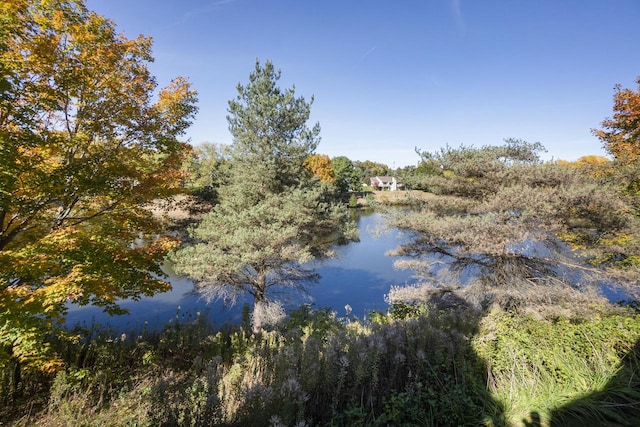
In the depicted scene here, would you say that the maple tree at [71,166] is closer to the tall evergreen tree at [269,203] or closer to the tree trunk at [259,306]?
the tall evergreen tree at [269,203]

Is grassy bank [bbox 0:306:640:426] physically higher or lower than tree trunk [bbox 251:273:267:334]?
higher

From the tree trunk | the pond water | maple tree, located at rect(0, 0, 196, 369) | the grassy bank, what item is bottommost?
the pond water

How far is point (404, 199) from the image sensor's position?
10.8 m

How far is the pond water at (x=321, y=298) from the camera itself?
1455 cm

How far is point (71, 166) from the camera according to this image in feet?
20.0

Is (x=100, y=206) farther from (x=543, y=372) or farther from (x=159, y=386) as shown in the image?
(x=543, y=372)

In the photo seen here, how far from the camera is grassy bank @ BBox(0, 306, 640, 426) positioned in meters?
3.23

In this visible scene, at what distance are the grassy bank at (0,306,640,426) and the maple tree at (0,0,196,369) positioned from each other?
5.04ft

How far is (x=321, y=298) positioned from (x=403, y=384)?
1456 cm

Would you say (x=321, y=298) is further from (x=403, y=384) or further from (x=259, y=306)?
(x=403, y=384)

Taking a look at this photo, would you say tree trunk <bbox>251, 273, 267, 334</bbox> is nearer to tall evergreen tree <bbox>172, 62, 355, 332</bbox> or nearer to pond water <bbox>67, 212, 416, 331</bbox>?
tall evergreen tree <bbox>172, 62, 355, 332</bbox>

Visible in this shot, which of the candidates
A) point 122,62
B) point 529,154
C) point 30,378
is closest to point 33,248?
point 30,378

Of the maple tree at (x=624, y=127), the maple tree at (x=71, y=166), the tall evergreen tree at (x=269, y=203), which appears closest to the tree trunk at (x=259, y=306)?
the tall evergreen tree at (x=269, y=203)

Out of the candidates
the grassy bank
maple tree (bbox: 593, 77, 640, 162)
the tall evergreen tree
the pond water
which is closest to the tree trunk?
the tall evergreen tree
